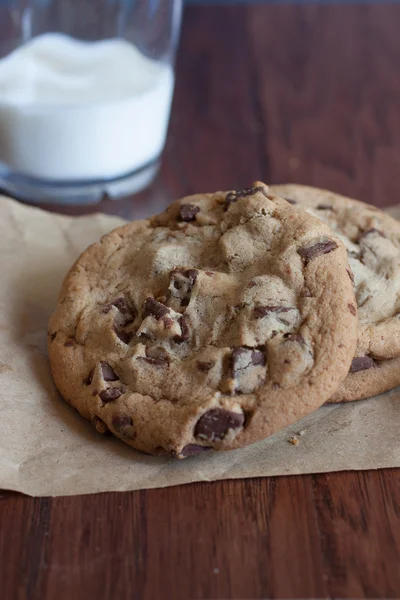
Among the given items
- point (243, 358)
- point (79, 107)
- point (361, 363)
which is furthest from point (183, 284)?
point (79, 107)

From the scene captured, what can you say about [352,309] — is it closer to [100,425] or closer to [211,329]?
[211,329]

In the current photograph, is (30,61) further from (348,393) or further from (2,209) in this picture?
(348,393)

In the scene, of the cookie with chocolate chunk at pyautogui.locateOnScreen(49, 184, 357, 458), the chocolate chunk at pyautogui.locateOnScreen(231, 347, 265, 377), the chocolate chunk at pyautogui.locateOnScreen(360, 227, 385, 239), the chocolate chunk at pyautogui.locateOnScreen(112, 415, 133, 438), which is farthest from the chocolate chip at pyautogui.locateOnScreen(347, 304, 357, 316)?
the chocolate chunk at pyautogui.locateOnScreen(112, 415, 133, 438)

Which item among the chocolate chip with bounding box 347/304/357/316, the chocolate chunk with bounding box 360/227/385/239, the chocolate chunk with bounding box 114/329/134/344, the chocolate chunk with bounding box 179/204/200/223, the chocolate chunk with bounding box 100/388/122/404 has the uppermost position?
the chocolate chip with bounding box 347/304/357/316

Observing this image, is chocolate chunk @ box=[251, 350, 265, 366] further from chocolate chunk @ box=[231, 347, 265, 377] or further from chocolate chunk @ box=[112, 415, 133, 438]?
chocolate chunk @ box=[112, 415, 133, 438]

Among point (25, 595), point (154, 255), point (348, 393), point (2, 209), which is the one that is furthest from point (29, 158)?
point (25, 595)
